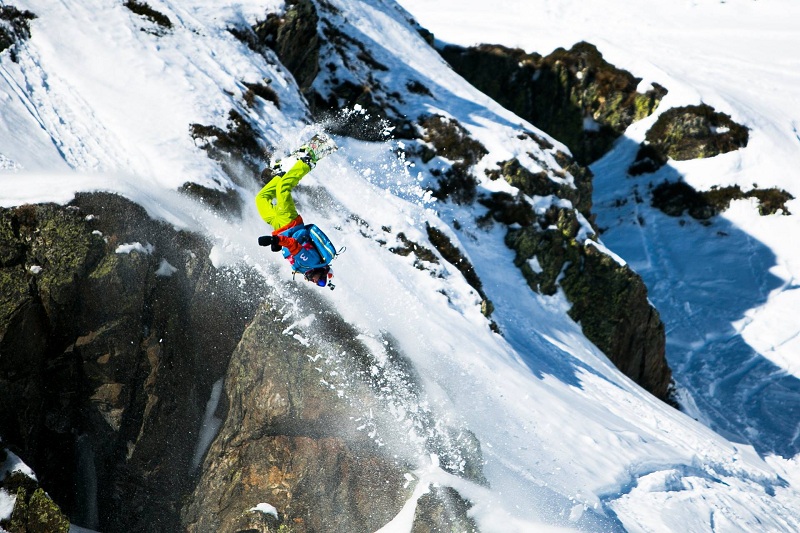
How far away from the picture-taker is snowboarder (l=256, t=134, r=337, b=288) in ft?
44.4

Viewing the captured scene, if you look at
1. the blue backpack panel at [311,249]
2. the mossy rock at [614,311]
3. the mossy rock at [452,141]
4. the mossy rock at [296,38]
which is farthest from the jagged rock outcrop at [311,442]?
the mossy rock at [452,141]

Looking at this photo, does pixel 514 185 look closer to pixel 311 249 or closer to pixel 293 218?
pixel 311 249

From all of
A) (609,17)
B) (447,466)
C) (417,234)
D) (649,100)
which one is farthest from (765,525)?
(609,17)

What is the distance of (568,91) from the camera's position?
1940 inches

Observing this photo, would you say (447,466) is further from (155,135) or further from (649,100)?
(649,100)

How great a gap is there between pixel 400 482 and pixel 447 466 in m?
1.26

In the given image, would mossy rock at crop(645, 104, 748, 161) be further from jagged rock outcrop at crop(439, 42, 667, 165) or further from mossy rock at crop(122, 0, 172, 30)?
mossy rock at crop(122, 0, 172, 30)

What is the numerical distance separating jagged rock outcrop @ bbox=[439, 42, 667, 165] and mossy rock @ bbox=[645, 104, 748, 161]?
258 centimetres

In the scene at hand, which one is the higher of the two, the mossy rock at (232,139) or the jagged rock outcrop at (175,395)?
the mossy rock at (232,139)

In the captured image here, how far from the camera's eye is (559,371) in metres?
22.9

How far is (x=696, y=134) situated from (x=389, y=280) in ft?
109

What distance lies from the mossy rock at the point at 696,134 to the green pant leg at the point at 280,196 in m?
37.8

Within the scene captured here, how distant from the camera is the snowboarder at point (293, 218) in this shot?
13539 millimetres

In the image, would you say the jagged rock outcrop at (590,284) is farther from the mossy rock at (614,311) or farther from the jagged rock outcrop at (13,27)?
the jagged rock outcrop at (13,27)
